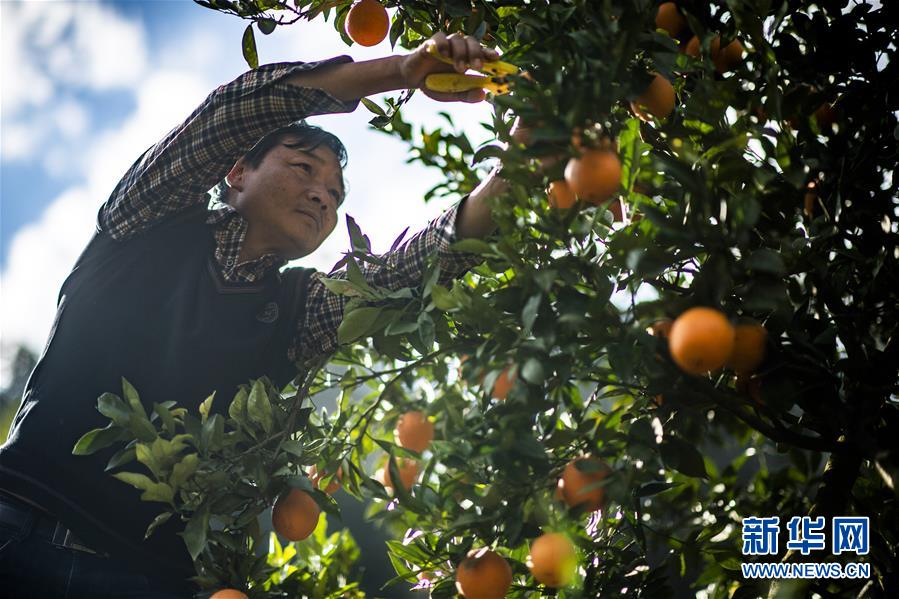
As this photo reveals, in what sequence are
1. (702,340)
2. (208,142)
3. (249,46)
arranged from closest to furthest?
(702,340) < (208,142) < (249,46)

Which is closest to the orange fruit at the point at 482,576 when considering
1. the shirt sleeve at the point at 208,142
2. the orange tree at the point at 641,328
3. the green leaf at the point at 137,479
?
the orange tree at the point at 641,328

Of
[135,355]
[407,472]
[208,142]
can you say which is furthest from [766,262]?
[135,355]

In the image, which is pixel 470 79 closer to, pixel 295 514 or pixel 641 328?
pixel 641 328

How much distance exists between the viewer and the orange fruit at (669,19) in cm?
138

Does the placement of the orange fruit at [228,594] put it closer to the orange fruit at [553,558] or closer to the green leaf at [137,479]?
the green leaf at [137,479]

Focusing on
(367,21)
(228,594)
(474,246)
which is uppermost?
(367,21)

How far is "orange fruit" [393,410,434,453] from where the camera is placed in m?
1.37

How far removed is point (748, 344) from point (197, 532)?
865 mm

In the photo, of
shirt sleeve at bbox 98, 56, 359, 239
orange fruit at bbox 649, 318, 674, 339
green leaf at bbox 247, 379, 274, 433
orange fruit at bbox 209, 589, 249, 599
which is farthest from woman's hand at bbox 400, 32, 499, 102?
orange fruit at bbox 209, 589, 249, 599

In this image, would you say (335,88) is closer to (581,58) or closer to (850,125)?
(581,58)

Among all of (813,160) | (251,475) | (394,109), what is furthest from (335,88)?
(813,160)

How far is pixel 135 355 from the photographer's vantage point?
5.26 feet

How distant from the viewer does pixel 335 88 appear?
59.0 inches

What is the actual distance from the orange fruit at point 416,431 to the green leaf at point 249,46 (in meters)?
0.85
